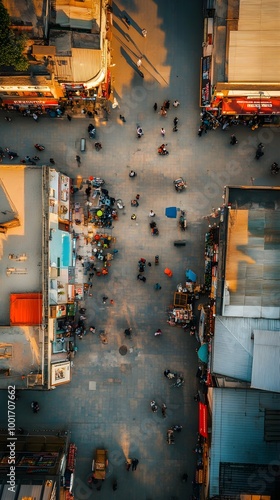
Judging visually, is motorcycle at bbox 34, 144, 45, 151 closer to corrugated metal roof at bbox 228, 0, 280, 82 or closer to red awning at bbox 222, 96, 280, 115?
red awning at bbox 222, 96, 280, 115

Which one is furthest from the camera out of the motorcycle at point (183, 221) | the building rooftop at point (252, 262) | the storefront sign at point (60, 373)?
the motorcycle at point (183, 221)

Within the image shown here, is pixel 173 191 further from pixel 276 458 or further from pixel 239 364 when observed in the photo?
pixel 276 458

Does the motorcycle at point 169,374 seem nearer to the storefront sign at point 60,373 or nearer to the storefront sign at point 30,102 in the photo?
the storefront sign at point 60,373

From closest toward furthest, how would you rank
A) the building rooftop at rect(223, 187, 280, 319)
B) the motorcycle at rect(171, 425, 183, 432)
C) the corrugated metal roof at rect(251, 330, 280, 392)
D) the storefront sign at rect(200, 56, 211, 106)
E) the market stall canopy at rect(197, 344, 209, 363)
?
1. the corrugated metal roof at rect(251, 330, 280, 392)
2. the building rooftop at rect(223, 187, 280, 319)
3. the market stall canopy at rect(197, 344, 209, 363)
4. the storefront sign at rect(200, 56, 211, 106)
5. the motorcycle at rect(171, 425, 183, 432)

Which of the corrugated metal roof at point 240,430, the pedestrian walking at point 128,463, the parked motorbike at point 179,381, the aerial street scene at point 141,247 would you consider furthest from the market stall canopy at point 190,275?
the pedestrian walking at point 128,463

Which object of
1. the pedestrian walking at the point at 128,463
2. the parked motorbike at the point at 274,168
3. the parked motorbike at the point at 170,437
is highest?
the parked motorbike at the point at 274,168

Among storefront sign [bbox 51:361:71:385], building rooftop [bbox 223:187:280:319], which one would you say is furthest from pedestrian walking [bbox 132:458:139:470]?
building rooftop [bbox 223:187:280:319]
